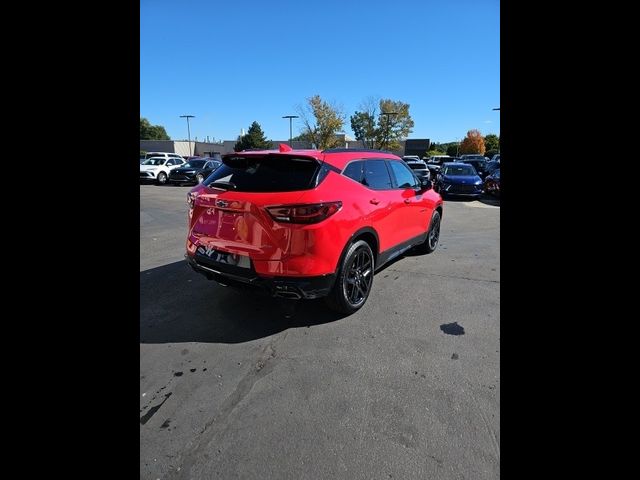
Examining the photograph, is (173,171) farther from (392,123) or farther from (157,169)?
(392,123)

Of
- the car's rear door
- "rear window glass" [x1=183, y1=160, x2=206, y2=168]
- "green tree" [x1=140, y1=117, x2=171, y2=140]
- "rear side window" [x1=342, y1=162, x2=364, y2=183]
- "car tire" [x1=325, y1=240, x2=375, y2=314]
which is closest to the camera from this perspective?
"car tire" [x1=325, y1=240, x2=375, y2=314]

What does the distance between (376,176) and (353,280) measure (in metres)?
1.34

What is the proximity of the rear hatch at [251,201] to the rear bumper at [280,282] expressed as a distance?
0.18 metres

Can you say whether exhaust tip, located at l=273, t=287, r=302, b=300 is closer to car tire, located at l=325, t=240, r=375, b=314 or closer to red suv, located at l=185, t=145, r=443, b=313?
red suv, located at l=185, t=145, r=443, b=313

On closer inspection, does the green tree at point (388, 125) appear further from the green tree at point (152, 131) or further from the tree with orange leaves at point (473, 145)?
the green tree at point (152, 131)

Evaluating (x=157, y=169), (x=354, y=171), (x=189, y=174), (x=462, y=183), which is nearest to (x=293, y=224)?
(x=354, y=171)

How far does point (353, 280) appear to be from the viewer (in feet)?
12.3

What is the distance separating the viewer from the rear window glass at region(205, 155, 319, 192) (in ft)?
10.6

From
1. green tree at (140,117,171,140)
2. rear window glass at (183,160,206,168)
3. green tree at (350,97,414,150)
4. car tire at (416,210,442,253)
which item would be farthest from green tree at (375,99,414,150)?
green tree at (140,117,171,140)

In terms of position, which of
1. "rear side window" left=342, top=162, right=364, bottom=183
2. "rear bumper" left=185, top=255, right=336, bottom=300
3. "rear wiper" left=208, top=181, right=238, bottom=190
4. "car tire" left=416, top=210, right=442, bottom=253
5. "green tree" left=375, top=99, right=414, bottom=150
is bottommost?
"rear bumper" left=185, top=255, right=336, bottom=300

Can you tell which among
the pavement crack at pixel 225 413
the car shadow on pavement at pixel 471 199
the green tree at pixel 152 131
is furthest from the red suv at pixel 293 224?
the green tree at pixel 152 131

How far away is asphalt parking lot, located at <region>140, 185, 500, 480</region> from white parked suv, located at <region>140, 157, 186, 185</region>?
20103 mm
